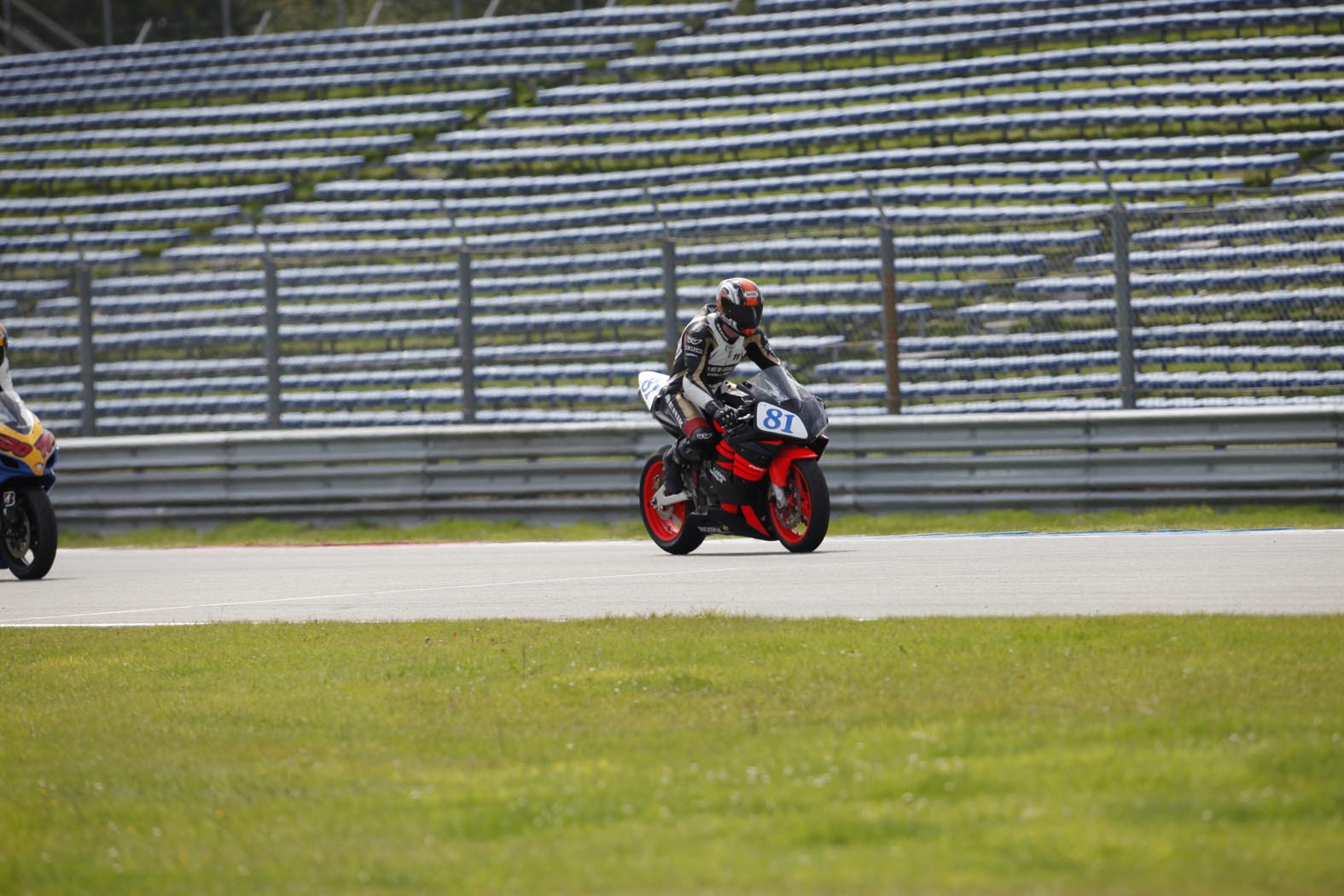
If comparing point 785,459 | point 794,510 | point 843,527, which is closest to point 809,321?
point 843,527

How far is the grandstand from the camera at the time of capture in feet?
54.1

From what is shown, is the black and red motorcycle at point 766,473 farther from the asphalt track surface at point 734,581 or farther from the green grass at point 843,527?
the green grass at point 843,527

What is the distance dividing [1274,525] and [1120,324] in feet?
7.26

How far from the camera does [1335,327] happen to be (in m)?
15.9

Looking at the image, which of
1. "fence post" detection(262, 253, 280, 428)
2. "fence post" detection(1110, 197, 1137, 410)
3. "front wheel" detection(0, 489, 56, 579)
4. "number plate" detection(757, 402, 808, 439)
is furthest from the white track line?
"fence post" detection(262, 253, 280, 428)

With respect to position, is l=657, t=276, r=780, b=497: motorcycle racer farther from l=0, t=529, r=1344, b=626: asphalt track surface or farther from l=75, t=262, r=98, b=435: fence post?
l=75, t=262, r=98, b=435: fence post

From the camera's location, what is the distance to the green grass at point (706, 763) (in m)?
4.50

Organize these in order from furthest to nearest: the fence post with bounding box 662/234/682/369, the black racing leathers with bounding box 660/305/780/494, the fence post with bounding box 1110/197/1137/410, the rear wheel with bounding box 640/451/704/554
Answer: the fence post with bounding box 662/234/682/369
the fence post with bounding box 1110/197/1137/410
the rear wheel with bounding box 640/451/704/554
the black racing leathers with bounding box 660/305/780/494

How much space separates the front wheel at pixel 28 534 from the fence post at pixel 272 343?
539 centimetres

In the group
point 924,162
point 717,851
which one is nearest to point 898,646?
point 717,851

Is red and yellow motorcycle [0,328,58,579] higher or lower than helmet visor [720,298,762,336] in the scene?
lower

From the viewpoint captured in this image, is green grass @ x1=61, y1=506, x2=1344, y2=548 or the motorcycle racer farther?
green grass @ x1=61, y1=506, x2=1344, y2=548

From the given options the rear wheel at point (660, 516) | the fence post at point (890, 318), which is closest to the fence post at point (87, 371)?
the rear wheel at point (660, 516)

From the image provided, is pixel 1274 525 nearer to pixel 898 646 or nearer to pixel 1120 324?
pixel 1120 324
